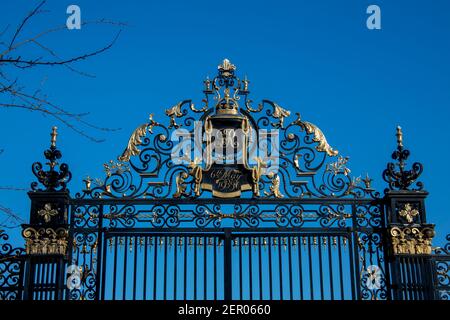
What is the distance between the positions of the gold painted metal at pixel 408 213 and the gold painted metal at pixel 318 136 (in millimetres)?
1332

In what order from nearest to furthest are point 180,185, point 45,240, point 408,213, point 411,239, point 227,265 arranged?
point 227,265 < point 45,240 < point 411,239 < point 408,213 < point 180,185

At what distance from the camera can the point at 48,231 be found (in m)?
13.8

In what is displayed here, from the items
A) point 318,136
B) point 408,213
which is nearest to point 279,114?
point 318,136

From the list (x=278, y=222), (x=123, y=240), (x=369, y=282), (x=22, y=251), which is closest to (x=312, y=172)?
(x=278, y=222)

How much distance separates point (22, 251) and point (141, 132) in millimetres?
2550

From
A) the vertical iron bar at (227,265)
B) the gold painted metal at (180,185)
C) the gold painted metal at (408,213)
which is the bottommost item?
the vertical iron bar at (227,265)

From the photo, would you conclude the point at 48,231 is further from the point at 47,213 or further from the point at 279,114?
the point at 279,114

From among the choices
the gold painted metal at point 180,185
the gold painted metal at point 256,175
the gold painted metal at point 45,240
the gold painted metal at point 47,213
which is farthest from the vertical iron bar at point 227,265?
the gold painted metal at point 47,213

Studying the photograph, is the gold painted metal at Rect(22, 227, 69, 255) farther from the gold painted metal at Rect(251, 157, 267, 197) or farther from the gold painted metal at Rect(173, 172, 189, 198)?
the gold painted metal at Rect(251, 157, 267, 197)

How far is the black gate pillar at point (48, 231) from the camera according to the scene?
1355 centimetres

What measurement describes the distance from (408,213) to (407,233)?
33 cm

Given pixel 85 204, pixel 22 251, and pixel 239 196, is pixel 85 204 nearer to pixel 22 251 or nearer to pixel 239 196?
pixel 22 251

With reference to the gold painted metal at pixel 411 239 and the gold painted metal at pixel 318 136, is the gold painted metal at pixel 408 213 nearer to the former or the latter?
the gold painted metal at pixel 411 239
